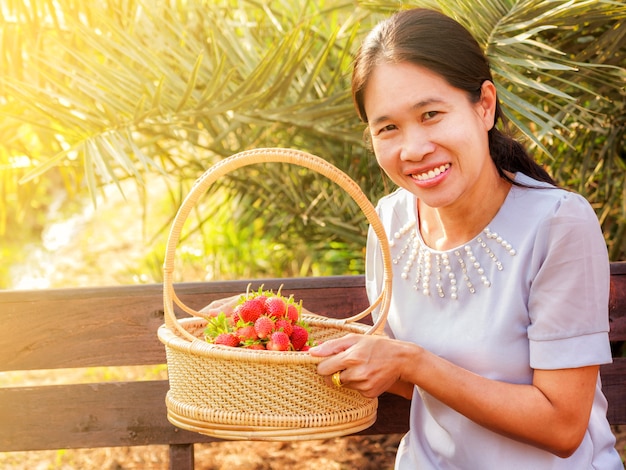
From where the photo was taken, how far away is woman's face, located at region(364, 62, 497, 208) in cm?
139

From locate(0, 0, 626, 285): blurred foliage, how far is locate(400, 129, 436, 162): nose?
420 millimetres

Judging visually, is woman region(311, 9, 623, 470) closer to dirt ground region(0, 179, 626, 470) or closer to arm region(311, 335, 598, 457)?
arm region(311, 335, 598, 457)

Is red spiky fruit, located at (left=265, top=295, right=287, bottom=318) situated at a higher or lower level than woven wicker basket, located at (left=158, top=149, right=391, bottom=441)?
higher

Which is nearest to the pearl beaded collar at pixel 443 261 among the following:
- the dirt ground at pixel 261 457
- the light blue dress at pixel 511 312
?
the light blue dress at pixel 511 312

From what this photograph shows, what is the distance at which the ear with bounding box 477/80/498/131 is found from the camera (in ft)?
4.78

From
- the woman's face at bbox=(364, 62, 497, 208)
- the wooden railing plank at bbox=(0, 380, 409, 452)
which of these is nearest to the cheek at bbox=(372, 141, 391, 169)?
the woman's face at bbox=(364, 62, 497, 208)

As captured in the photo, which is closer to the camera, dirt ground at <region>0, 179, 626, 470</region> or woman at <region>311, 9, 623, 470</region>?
woman at <region>311, 9, 623, 470</region>

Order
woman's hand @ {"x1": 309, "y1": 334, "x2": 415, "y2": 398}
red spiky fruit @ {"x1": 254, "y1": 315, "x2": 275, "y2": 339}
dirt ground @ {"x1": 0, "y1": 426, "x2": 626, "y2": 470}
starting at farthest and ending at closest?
dirt ground @ {"x1": 0, "y1": 426, "x2": 626, "y2": 470} < red spiky fruit @ {"x1": 254, "y1": 315, "x2": 275, "y2": 339} < woman's hand @ {"x1": 309, "y1": 334, "x2": 415, "y2": 398}

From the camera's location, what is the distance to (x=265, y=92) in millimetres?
2168

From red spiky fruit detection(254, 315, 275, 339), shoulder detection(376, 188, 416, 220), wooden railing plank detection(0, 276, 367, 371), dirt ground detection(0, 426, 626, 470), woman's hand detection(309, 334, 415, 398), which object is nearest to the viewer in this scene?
woman's hand detection(309, 334, 415, 398)

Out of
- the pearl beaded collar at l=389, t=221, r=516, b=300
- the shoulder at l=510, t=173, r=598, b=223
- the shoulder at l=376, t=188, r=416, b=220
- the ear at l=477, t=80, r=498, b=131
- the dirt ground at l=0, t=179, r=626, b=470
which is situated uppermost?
the ear at l=477, t=80, r=498, b=131

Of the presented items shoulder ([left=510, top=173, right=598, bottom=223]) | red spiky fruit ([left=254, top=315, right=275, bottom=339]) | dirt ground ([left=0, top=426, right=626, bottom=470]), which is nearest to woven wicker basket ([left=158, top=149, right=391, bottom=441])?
red spiky fruit ([left=254, top=315, right=275, bottom=339])

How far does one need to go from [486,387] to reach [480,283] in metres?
0.21

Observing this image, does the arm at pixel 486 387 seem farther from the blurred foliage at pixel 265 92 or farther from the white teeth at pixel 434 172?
the blurred foliage at pixel 265 92
